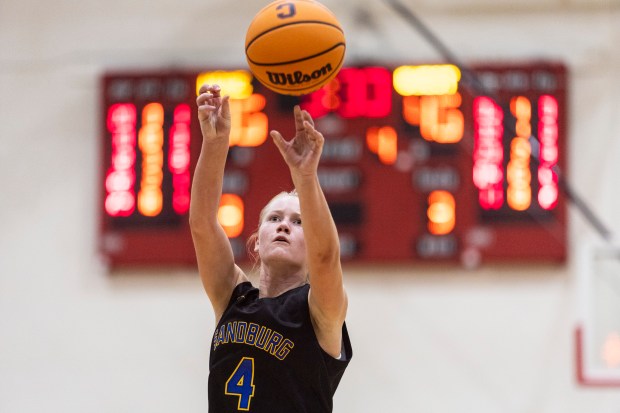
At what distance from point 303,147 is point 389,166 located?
9.16 feet

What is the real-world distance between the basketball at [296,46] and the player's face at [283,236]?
1.34ft

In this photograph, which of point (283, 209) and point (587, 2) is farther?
point (587, 2)

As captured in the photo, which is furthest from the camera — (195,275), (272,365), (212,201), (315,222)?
(195,275)

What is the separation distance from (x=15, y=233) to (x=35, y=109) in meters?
0.77

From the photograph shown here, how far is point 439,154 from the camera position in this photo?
5383 millimetres

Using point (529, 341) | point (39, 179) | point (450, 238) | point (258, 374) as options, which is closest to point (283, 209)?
Answer: point (258, 374)

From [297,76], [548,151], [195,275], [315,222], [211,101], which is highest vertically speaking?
[548,151]

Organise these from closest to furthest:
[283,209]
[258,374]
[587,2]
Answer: [258,374] < [283,209] < [587,2]

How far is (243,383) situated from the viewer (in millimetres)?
2789

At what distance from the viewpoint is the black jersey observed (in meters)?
2.76

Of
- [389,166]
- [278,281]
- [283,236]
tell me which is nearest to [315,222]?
[283,236]

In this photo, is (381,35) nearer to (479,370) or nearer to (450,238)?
(450,238)

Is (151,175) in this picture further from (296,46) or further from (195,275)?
(296,46)

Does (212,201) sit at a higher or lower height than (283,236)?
higher
